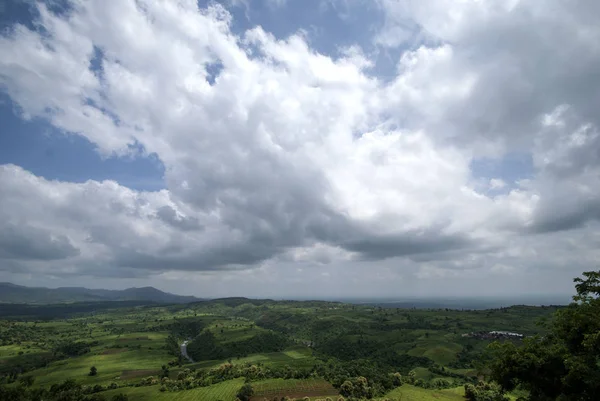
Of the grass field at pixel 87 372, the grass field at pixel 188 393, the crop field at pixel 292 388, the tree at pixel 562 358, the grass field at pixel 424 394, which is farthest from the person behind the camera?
the grass field at pixel 87 372

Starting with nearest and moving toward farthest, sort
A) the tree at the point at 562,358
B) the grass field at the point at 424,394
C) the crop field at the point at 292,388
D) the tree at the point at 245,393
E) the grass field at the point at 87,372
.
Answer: the tree at the point at 562,358, the grass field at the point at 424,394, the tree at the point at 245,393, the crop field at the point at 292,388, the grass field at the point at 87,372

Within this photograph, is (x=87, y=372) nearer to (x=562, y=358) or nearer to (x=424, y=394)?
(x=424, y=394)

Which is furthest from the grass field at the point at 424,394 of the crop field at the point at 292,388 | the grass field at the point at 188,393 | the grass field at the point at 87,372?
the grass field at the point at 87,372

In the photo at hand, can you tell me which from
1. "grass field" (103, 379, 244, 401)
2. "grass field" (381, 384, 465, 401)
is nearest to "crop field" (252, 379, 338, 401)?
"grass field" (103, 379, 244, 401)

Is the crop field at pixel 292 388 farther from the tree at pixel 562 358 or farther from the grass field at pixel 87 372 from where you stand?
the tree at pixel 562 358

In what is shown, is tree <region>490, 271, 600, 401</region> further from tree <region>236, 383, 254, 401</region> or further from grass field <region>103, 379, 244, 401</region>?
grass field <region>103, 379, 244, 401</region>

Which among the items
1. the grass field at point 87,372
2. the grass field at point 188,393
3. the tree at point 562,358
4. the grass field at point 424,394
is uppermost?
the tree at point 562,358

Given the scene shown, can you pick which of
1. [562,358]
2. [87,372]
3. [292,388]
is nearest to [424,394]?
[292,388]
